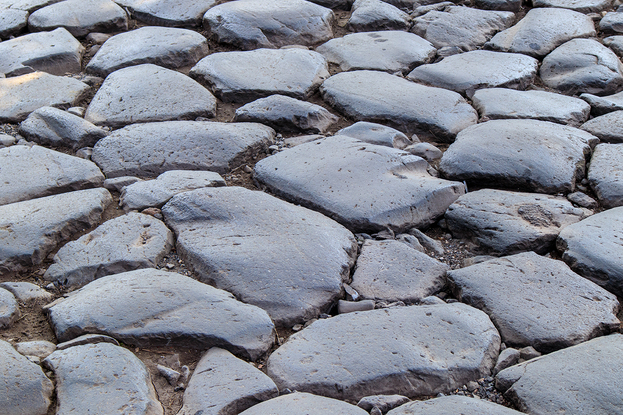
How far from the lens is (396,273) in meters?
1.52

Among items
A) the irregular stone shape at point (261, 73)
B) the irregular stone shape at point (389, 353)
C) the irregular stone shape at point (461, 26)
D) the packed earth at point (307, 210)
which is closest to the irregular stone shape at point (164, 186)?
the packed earth at point (307, 210)

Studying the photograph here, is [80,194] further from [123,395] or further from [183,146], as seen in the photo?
[123,395]

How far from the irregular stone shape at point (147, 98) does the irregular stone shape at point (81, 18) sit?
0.52m

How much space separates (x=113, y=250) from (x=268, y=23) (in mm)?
1510

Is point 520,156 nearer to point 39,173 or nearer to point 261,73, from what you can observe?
point 261,73

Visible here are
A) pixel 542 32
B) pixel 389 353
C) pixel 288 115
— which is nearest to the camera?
pixel 389 353

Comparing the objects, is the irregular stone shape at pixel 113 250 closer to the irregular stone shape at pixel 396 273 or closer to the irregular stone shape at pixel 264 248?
the irregular stone shape at pixel 264 248

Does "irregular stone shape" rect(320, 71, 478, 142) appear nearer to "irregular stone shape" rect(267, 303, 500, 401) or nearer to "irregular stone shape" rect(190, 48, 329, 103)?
"irregular stone shape" rect(190, 48, 329, 103)

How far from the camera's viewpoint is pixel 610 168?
1877mm

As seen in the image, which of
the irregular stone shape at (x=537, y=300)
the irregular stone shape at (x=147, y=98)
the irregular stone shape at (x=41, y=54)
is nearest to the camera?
the irregular stone shape at (x=537, y=300)

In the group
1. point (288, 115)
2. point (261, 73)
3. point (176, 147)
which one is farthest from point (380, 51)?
point (176, 147)

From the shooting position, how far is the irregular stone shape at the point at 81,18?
272 centimetres

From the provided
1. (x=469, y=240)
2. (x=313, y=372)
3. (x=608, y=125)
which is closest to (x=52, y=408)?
(x=313, y=372)

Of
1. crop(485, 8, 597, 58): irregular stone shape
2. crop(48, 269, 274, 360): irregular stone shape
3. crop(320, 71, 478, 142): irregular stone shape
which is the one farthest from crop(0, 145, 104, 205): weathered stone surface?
crop(485, 8, 597, 58): irregular stone shape
